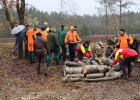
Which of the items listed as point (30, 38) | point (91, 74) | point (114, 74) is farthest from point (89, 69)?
point (30, 38)

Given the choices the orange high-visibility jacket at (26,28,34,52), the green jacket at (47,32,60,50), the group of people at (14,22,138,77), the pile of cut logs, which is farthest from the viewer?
the orange high-visibility jacket at (26,28,34,52)

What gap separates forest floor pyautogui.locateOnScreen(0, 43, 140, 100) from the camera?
7012 millimetres

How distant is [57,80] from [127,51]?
295 cm

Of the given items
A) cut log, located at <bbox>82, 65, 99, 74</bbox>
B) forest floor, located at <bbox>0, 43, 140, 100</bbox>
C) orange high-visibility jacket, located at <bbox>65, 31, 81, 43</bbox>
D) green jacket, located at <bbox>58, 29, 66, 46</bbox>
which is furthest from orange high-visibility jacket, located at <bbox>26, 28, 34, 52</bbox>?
cut log, located at <bbox>82, 65, 99, 74</bbox>

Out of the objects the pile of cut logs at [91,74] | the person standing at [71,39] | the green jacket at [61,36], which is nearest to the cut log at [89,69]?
the pile of cut logs at [91,74]

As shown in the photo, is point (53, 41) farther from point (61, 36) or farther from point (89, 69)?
point (89, 69)

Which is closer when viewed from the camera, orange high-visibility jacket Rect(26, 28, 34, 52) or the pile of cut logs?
the pile of cut logs

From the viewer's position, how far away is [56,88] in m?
8.02

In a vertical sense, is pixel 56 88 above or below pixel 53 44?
below

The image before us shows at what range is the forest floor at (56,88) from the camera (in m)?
7.01

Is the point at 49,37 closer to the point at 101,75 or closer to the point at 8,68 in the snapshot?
the point at 8,68

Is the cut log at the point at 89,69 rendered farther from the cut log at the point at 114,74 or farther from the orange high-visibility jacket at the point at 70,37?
the orange high-visibility jacket at the point at 70,37

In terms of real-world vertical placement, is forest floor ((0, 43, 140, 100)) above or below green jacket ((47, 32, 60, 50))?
below

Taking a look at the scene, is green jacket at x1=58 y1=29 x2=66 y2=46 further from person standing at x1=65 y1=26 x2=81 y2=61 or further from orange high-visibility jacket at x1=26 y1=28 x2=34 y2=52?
orange high-visibility jacket at x1=26 y1=28 x2=34 y2=52
